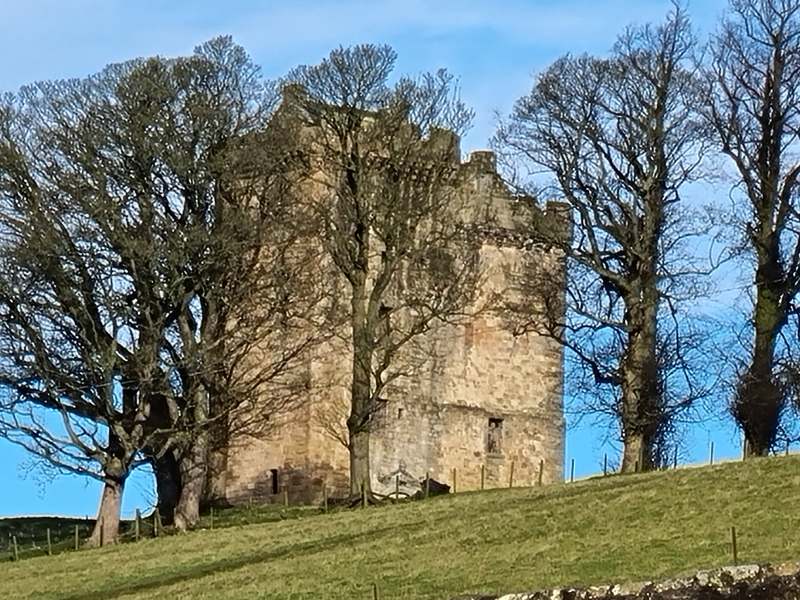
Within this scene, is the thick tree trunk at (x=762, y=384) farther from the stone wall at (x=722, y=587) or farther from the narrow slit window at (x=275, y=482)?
the stone wall at (x=722, y=587)

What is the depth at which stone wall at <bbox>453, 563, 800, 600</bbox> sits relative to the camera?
10.7 meters

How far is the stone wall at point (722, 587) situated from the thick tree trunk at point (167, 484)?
3010 centimetres

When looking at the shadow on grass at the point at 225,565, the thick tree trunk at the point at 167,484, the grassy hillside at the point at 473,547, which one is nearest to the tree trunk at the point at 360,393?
the thick tree trunk at the point at 167,484

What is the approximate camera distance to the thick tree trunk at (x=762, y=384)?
38.0m

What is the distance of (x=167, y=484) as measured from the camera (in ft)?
134

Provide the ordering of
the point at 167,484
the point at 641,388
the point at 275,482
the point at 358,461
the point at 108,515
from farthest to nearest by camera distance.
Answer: the point at 275,482
the point at 358,461
the point at 167,484
the point at 641,388
the point at 108,515

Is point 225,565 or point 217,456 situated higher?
point 217,456

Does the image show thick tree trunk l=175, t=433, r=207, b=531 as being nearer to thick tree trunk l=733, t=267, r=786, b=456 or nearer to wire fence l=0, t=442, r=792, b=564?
wire fence l=0, t=442, r=792, b=564

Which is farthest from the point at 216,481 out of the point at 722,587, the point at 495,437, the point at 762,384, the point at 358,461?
the point at 722,587

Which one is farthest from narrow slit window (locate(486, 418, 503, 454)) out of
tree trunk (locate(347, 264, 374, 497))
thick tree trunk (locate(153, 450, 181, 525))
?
thick tree trunk (locate(153, 450, 181, 525))

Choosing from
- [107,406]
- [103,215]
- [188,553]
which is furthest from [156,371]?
[188,553]

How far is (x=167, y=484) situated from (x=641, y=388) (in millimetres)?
11997

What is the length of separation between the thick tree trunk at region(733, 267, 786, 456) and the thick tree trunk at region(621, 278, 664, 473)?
98.6 inches

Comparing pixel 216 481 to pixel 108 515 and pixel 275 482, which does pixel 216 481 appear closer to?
pixel 275 482
